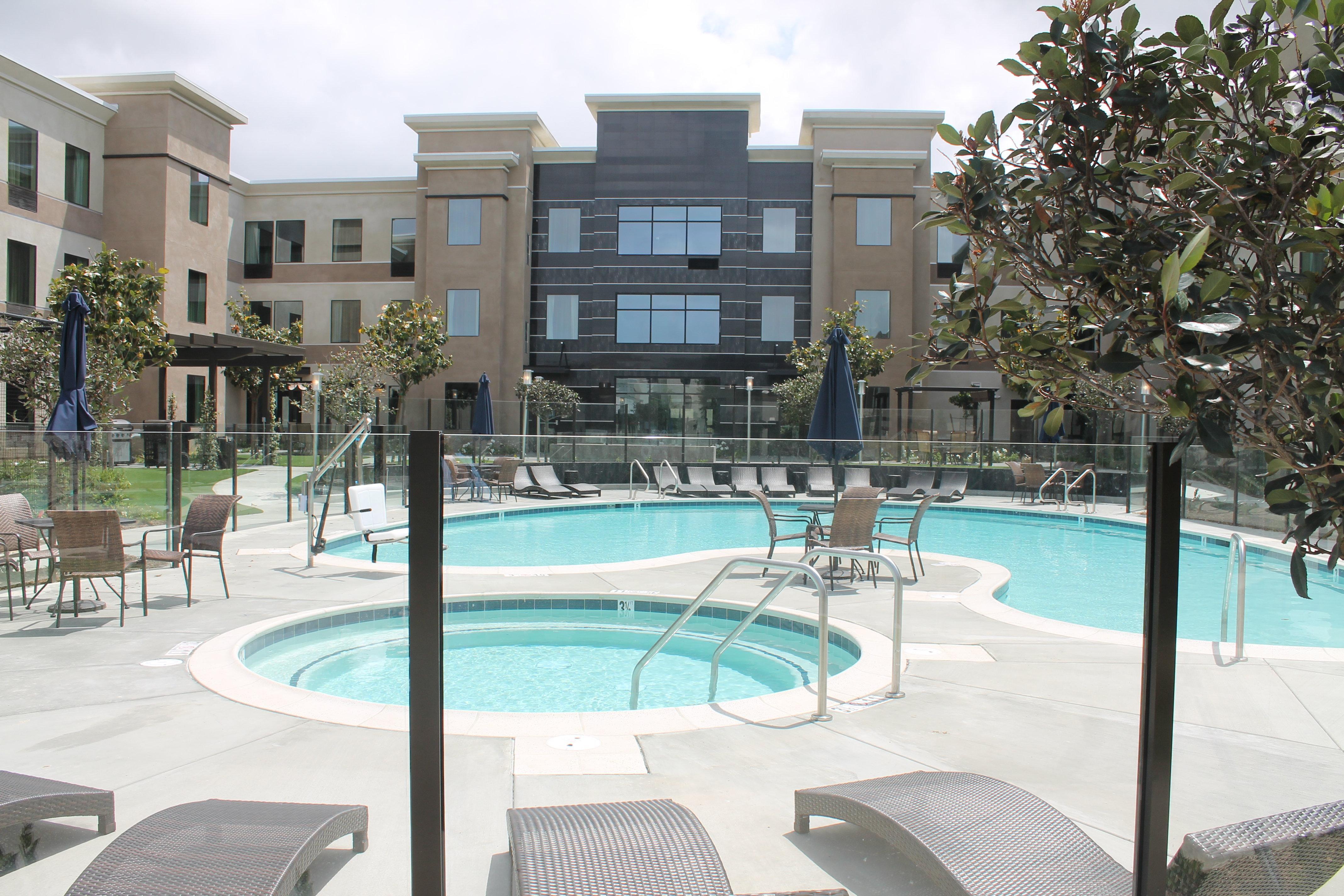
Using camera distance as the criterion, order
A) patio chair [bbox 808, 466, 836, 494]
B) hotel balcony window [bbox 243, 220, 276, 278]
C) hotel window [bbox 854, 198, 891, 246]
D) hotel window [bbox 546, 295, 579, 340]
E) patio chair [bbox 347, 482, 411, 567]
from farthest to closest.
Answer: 1. hotel balcony window [bbox 243, 220, 276, 278]
2. hotel window [bbox 546, 295, 579, 340]
3. hotel window [bbox 854, 198, 891, 246]
4. patio chair [bbox 808, 466, 836, 494]
5. patio chair [bbox 347, 482, 411, 567]

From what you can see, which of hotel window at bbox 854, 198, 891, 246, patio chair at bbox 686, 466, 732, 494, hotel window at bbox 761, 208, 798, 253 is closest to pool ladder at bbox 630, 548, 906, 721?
patio chair at bbox 686, 466, 732, 494

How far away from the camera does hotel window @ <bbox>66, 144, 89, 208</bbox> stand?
27438 millimetres

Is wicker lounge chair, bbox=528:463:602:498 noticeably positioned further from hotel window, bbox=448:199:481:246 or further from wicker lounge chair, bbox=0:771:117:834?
hotel window, bbox=448:199:481:246

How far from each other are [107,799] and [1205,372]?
12.1 feet

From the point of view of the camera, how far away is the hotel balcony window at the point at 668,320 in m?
35.2

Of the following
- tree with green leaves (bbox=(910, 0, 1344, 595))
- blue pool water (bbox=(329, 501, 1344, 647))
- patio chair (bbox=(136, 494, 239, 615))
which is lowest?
blue pool water (bbox=(329, 501, 1344, 647))

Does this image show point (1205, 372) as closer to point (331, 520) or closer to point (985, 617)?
point (985, 617)

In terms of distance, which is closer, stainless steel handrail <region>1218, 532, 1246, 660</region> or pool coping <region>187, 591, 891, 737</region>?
pool coping <region>187, 591, 891, 737</region>

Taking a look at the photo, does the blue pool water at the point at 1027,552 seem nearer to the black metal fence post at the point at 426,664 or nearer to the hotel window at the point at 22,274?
the black metal fence post at the point at 426,664

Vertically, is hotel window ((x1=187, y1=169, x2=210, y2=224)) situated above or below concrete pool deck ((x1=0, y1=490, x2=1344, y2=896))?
above

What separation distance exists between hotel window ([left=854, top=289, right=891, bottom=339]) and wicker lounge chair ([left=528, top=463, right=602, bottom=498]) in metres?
16.8

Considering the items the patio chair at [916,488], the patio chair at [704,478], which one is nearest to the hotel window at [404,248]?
the patio chair at [704,478]

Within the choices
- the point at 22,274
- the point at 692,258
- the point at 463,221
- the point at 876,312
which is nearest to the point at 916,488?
the point at 876,312

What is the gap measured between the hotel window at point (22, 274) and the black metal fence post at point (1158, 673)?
31178mm
